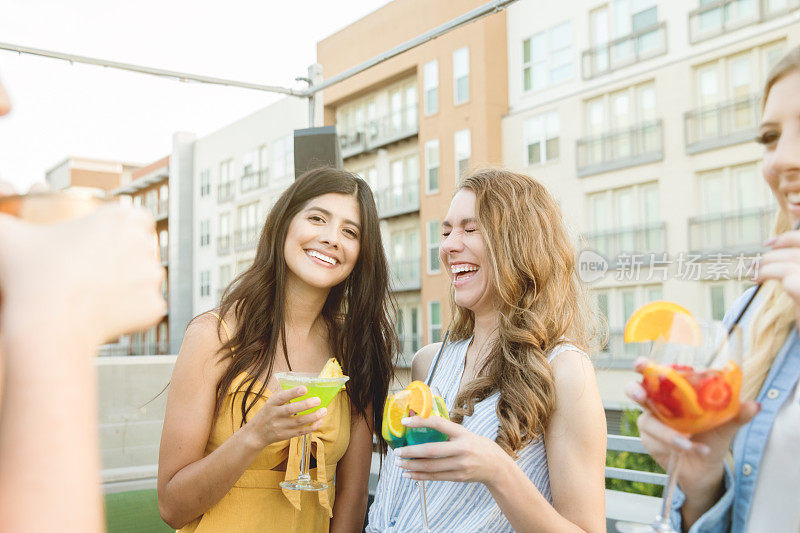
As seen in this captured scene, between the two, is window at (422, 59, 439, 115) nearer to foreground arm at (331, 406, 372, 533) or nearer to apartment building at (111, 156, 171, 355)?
apartment building at (111, 156, 171, 355)

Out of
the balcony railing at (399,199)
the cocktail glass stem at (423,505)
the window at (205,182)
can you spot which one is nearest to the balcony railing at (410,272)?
the balcony railing at (399,199)

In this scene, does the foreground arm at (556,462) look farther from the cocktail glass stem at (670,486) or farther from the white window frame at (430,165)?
the white window frame at (430,165)

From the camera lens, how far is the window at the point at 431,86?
20.0 metres

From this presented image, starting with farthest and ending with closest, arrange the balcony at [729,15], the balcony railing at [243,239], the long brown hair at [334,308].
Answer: the balcony railing at [243,239] < the balcony at [729,15] < the long brown hair at [334,308]

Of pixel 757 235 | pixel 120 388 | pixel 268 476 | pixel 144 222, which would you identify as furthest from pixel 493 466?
pixel 757 235

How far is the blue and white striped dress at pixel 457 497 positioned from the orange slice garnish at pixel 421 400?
0.85 ft

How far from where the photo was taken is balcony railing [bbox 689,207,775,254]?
14235 mm

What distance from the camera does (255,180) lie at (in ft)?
87.7

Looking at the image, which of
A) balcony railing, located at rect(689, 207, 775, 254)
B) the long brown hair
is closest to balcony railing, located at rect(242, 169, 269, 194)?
balcony railing, located at rect(689, 207, 775, 254)

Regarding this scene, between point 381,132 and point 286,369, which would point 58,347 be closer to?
point 286,369

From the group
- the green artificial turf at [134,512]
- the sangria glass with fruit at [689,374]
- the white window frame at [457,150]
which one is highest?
the white window frame at [457,150]

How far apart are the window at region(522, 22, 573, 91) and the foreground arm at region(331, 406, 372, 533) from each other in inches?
644

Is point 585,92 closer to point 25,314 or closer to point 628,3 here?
point 628,3

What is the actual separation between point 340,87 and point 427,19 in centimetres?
482
